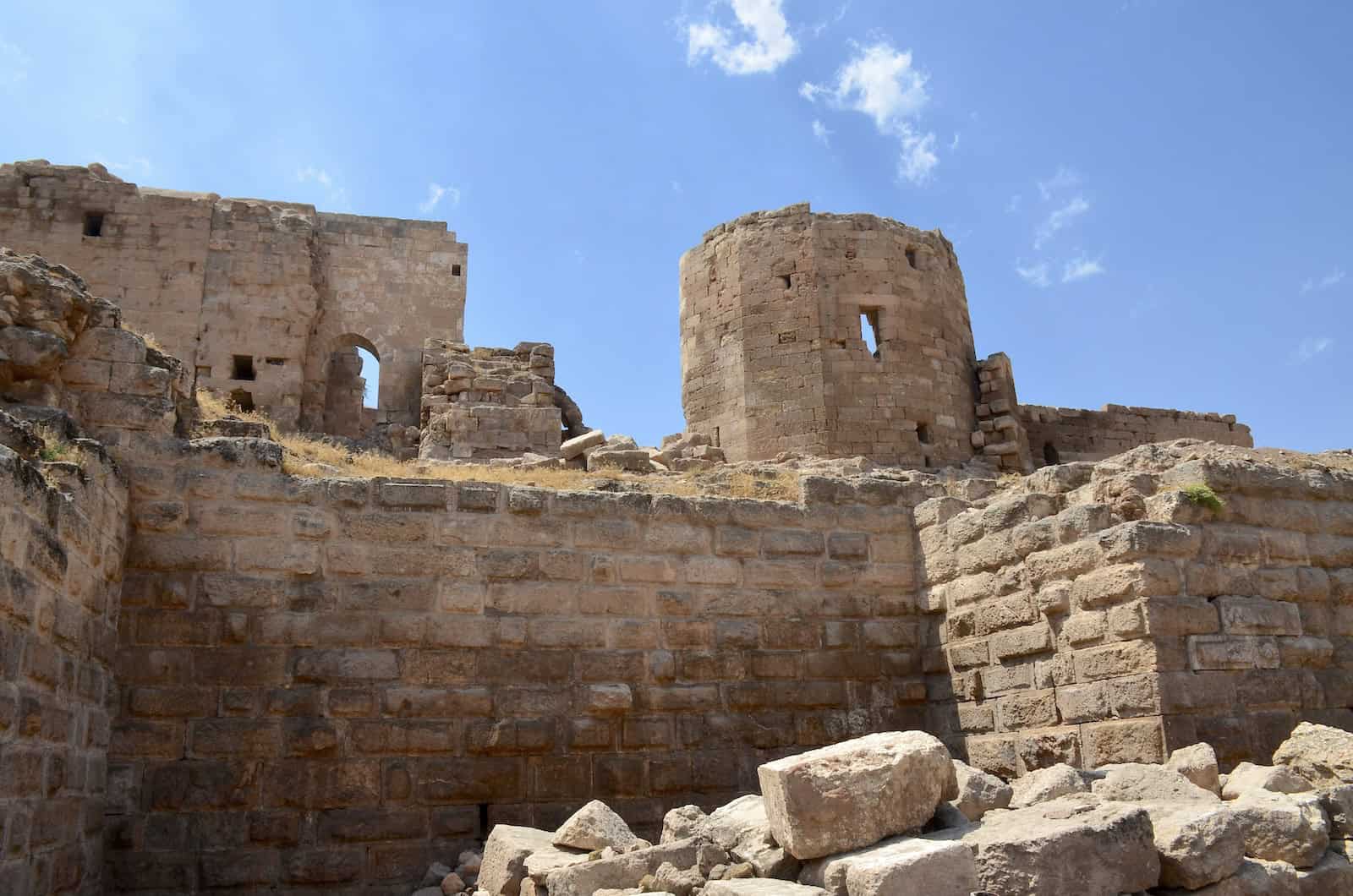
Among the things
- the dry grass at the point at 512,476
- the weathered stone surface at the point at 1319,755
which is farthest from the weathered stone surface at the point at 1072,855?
the dry grass at the point at 512,476

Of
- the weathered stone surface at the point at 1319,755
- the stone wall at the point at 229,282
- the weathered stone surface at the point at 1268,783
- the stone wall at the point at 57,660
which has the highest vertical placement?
the stone wall at the point at 229,282

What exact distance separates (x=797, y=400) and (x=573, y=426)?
4076 mm

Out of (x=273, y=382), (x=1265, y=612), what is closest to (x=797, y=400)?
(x=273, y=382)

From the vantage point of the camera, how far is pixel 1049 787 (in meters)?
4.45

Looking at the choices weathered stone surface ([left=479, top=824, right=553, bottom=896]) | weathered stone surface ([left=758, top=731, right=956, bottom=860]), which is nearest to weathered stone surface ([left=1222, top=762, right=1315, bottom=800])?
weathered stone surface ([left=758, top=731, right=956, bottom=860])

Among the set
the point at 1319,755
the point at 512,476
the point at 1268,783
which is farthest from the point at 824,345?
the point at 1268,783

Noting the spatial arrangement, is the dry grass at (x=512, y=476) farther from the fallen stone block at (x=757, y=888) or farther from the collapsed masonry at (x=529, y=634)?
the fallen stone block at (x=757, y=888)

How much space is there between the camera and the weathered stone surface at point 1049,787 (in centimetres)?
443

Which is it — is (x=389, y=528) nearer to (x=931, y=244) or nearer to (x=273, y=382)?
(x=273, y=382)

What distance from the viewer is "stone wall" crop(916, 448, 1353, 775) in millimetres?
5559

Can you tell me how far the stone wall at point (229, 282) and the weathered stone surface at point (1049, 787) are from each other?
50.4ft

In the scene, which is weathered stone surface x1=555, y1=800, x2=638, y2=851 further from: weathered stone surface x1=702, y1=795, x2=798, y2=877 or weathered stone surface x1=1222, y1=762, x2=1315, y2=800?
weathered stone surface x1=1222, y1=762, x2=1315, y2=800

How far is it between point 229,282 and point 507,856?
16.1 metres

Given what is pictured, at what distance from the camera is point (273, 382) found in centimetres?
1838
